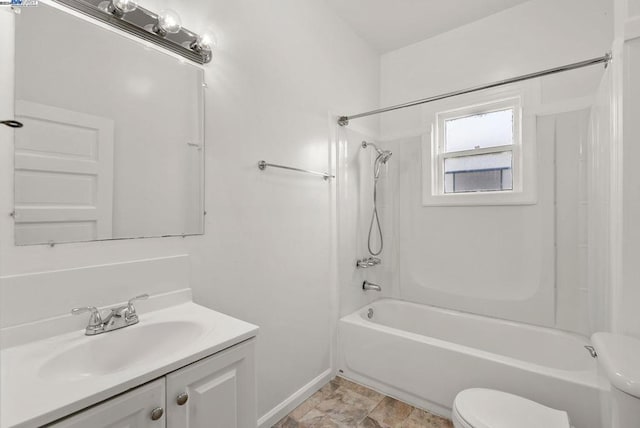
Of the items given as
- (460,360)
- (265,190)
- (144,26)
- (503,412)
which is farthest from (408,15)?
(503,412)

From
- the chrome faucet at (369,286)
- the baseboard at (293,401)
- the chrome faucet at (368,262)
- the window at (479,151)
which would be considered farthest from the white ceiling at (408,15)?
the baseboard at (293,401)

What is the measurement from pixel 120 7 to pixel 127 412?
1.40 m

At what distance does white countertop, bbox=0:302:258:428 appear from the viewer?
66 centimetres

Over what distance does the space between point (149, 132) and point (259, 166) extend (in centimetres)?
59

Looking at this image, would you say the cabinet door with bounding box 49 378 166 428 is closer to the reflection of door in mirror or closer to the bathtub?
the reflection of door in mirror

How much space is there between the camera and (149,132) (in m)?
1.30

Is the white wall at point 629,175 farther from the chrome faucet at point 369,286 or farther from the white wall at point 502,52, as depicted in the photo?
the chrome faucet at point 369,286

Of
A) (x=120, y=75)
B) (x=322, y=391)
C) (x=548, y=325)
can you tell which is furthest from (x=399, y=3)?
(x=322, y=391)

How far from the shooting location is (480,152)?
2447 millimetres

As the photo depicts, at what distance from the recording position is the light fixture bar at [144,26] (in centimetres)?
113

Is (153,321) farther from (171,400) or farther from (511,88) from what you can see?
(511,88)

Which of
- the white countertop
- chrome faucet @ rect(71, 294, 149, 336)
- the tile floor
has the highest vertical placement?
chrome faucet @ rect(71, 294, 149, 336)

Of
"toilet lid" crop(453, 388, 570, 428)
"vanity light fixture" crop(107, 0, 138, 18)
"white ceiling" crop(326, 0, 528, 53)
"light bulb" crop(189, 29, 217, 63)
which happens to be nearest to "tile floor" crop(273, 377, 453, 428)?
"toilet lid" crop(453, 388, 570, 428)

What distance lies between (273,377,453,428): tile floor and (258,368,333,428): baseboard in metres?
0.03
